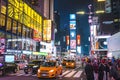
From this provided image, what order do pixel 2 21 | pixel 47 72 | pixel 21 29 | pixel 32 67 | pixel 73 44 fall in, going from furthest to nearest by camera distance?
pixel 73 44, pixel 21 29, pixel 2 21, pixel 32 67, pixel 47 72

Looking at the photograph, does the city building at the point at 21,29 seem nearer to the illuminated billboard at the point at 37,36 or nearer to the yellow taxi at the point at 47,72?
the illuminated billboard at the point at 37,36

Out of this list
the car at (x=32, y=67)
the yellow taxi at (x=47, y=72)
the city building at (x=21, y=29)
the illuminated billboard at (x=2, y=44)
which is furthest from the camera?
the city building at (x=21, y=29)

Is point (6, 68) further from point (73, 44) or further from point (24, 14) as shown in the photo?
point (73, 44)

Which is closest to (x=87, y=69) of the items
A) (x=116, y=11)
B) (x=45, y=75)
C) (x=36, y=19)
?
(x=45, y=75)

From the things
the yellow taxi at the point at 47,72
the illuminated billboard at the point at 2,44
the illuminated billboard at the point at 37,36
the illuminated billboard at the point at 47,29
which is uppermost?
the illuminated billboard at the point at 47,29

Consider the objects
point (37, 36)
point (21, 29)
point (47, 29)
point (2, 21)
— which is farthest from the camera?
point (47, 29)

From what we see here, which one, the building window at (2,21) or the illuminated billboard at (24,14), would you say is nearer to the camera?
the building window at (2,21)

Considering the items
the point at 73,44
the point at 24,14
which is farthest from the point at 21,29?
the point at 73,44

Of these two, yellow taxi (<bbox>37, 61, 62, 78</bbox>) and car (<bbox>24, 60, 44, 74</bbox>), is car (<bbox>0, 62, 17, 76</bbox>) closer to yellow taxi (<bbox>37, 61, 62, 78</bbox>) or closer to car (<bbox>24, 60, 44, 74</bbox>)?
car (<bbox>24, 60, 44, 74</bbox>)

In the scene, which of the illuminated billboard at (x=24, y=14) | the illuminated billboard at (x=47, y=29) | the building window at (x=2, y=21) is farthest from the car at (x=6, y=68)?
the illuminated billboard at (x=47, y=29)

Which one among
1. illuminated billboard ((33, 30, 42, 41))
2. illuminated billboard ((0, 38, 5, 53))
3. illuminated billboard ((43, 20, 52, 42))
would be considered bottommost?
illuminated billboard ((0, 38, 5, 53))

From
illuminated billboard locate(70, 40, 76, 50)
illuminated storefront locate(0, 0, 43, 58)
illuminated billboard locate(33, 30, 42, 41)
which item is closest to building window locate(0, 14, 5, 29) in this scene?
illuminated storefront locate(0, 0, 43, 58)

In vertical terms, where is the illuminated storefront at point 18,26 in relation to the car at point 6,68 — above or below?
above

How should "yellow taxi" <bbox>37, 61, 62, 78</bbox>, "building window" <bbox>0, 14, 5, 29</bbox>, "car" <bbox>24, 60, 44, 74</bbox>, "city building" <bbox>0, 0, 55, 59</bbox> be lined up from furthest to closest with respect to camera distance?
"city building" <bbox>0, 0, 55, 59</bbox> < "building window" <bbox>0, 14, 5, 29</bbox> < "car" <bbox>24, 60, 44, 74</bbox> < "yellow taxi" <bbox>37, 61, 62, 78</bbox>
